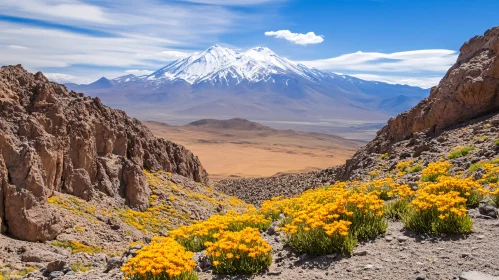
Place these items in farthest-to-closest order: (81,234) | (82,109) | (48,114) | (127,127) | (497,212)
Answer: (127,127) < (82,109) < (48,114) < (81,234) < (497,212)

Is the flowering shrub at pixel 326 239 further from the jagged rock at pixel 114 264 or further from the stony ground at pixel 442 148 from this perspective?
the stony ground at pixel 442 148

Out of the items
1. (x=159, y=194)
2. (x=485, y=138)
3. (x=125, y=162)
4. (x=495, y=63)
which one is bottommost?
(x=159, y=194)

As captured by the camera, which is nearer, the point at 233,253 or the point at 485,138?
the point at 233,253

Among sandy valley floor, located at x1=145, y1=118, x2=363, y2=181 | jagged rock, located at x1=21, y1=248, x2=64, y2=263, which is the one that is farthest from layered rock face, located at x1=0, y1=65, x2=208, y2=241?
sandy valley floor, located at x1=145, y1=118, x2=363, y2=181

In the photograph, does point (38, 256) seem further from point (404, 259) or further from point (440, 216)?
point (440, 216)

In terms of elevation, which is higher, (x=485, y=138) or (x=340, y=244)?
(x=485, y=138)

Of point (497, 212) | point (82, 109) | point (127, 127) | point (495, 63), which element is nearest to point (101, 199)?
point (82, 109)

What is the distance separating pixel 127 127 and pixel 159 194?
5.46 meters

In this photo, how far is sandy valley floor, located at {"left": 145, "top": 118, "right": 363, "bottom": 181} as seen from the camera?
7694 centimetres

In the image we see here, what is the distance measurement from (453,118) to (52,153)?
1917cm

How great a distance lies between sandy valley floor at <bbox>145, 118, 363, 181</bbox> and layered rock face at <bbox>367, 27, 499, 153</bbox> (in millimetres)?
35749

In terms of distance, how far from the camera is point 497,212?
852 cm

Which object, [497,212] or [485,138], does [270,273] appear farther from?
[485,138]

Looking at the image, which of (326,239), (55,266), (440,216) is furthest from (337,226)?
(55,266)
